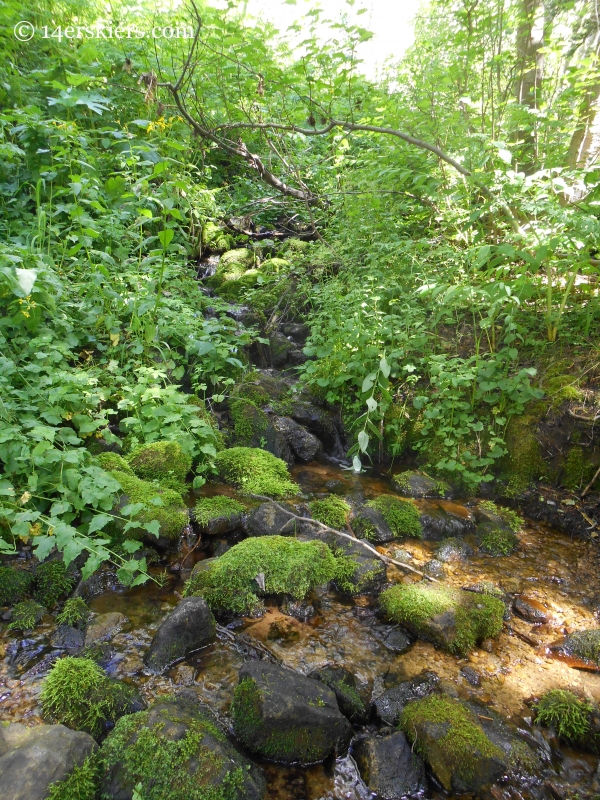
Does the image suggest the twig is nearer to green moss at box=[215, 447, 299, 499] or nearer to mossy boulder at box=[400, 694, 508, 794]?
green moss at box=[215, 447, 299, 499]

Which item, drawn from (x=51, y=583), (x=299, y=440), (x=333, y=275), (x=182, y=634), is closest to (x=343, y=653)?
(x=182, y=634)

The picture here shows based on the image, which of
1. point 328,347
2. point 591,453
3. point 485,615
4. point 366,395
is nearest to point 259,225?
point 328,347

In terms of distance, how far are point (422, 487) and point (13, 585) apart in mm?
3658

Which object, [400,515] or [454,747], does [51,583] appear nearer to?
[454,747]

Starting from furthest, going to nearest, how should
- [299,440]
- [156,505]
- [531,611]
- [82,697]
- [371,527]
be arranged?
1. [299,440]
2. [371,527]
3. [156,505]
4. [531,611]
5. [82,697]

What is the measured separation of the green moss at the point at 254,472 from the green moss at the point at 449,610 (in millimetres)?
1572

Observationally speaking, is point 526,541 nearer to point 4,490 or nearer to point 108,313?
point 4,490

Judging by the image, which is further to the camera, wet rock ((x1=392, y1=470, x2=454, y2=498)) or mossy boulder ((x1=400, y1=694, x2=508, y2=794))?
wet rock ((x1=392, y1=470, x2=454, y2=498))

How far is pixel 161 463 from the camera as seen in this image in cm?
411

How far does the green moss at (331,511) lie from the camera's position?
4.07 meters

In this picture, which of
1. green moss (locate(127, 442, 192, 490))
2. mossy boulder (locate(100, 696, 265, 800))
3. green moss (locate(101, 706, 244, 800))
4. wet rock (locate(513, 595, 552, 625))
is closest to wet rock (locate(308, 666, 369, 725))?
mossy boulder (locate(100, 696, 265, 800))

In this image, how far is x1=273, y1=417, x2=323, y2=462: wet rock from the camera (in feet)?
18.0

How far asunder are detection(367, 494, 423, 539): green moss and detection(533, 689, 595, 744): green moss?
174cm

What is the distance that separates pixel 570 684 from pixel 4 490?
369cm
